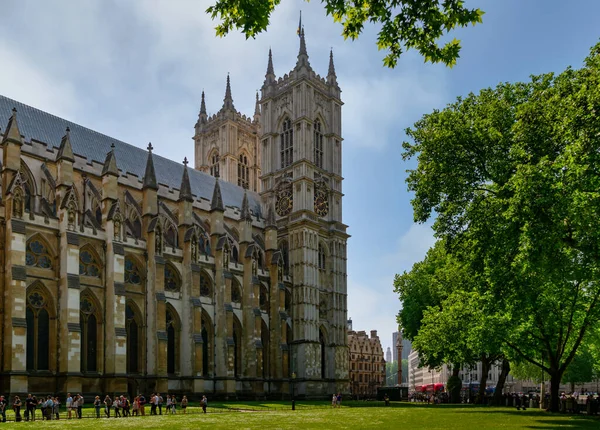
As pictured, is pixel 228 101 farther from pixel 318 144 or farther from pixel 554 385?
pixel 554 385

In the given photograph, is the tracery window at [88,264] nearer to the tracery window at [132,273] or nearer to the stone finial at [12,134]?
the tracery window at [132,273]

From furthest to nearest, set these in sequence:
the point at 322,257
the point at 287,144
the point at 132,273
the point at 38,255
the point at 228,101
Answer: the point at 228,101 → the point at 287,144 → the point at 322,257 → the point at 132,273 → the point at 38,255

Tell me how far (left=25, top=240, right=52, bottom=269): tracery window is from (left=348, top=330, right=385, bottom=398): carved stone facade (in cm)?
8184

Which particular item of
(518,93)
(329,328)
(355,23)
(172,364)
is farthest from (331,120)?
(355,23)

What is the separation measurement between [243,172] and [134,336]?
33016mm

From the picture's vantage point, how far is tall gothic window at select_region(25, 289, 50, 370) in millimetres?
36906

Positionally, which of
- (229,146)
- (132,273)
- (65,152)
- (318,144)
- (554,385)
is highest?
(229,146)

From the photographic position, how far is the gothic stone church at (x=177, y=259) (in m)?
37.7

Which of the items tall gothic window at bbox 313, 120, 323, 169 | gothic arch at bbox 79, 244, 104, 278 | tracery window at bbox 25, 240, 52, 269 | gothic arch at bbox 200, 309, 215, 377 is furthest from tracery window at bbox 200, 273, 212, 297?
tall gothic window at bbox 313, 120, 323, 169

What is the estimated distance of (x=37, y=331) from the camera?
37.4m

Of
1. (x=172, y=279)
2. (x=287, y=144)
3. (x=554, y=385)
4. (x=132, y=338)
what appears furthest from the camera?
(x=287, y=144)

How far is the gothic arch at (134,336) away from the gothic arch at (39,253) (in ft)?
22.2

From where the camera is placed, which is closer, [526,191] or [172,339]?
[526,191]

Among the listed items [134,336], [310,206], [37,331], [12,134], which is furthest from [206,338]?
[12,134]
